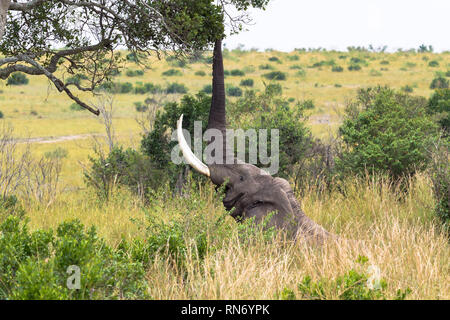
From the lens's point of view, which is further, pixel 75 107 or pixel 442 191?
pixel 75 107

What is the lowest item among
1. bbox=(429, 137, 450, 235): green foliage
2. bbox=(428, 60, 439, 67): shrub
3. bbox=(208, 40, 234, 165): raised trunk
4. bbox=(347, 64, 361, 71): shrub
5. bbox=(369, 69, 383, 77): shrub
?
bbox=(429, 137, 450, 235): green foliage

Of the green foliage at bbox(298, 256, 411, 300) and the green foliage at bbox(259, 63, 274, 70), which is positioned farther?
the green foliage at bbox(259, 63, 274, 70)

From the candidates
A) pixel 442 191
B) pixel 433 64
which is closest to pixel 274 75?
pixel 433 64

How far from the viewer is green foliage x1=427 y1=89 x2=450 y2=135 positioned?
14.7m

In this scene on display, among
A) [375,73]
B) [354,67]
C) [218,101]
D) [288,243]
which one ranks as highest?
[354,67]

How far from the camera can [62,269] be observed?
12.9ft

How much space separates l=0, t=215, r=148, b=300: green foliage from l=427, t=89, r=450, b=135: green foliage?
12.2 m

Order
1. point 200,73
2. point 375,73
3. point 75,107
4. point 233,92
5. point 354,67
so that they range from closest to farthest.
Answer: point 75,107
point 233,92
point 375,73
point 200,73
point 354,67

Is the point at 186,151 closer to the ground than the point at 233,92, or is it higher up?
closer to the ground

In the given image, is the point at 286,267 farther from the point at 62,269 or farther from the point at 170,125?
the point at 170,125

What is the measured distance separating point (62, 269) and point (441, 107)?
1497cm

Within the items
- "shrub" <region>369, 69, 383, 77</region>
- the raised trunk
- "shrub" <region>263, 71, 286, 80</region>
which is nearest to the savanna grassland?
the raised trunk

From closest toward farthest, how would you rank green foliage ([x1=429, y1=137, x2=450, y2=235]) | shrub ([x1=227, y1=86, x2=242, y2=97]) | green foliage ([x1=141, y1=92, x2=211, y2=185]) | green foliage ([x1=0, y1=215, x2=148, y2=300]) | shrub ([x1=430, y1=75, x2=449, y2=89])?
green foliage ([x1=0, y1=215, x2=148, y2=300])
green foliage ([x1=429, y1=137, x2=450, y2=235])
green foliage ([x1=141, y1=92, x2=211, y2=185])
shrub ([x1=227, y1=86, x2=242, y2=97])
shrub ([x1=430, y1=75, x2=449, y2=89])

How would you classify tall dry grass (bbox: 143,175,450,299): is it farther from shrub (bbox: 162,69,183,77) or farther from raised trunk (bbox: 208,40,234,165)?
shrub (bbox: 162,69,183,77)
